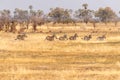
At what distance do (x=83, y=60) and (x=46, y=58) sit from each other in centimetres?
282

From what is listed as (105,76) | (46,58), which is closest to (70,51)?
(46,58)

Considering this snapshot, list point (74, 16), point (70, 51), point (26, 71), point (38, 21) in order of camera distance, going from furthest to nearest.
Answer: point (74, 16) < point (38, 21) < point (70, 51) < point (26, 71)

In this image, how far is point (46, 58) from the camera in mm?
30984

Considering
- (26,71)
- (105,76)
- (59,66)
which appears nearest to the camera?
(105,76)

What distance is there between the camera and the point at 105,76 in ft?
69.4

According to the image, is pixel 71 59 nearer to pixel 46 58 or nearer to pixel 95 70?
pixel 46 58

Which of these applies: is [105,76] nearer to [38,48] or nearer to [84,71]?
[84,71]

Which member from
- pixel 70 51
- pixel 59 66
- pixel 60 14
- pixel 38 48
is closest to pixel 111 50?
pixel 70 51

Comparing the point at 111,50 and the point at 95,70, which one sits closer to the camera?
the point at 95,70

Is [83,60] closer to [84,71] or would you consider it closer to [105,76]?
[84,71]

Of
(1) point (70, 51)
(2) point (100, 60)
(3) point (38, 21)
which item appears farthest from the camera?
(3) point (38, 21)

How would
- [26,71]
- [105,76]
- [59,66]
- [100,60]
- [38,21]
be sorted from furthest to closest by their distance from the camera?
[38,21], [100,60], [59,66], [26,71], [105,76]

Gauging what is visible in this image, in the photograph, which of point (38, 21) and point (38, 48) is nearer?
point (38, 48)

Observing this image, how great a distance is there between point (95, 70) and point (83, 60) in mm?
6247
